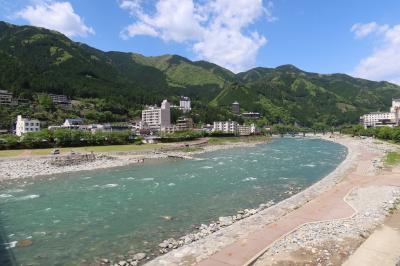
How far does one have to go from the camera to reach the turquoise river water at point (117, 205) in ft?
60.5

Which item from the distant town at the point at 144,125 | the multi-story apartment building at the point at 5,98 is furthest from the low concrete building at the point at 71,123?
the multi-story apartment building at the point at 5,98

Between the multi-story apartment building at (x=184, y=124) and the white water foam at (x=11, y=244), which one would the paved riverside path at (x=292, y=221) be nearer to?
the white water foam at (x=11, y=244)

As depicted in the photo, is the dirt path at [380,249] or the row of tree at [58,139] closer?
the dirt path at [380,249]

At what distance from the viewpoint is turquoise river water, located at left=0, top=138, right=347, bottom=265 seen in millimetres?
18453

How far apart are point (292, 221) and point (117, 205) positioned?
1488cm

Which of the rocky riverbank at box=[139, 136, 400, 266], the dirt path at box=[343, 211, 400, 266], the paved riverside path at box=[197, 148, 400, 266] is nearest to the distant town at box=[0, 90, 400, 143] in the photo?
the paved riverside path at box=[197, 148, 400, 266]

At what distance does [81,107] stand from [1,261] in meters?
140

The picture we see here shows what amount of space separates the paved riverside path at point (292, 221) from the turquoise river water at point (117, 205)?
4.36 m

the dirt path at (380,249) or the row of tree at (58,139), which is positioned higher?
the row of tree at (58,139)

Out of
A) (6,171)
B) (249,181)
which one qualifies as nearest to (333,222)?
(249,181)

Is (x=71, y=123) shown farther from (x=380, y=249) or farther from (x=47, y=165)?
(x=380, y=249)

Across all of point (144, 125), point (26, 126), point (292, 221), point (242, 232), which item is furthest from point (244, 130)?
point (242, 232)

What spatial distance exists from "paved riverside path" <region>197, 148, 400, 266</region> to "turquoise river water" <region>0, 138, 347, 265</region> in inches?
172

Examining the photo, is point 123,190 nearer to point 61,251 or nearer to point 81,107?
point 61,251
